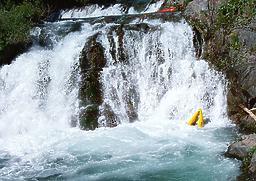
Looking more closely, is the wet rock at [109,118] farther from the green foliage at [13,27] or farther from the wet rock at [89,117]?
the green foliage at [13,27]

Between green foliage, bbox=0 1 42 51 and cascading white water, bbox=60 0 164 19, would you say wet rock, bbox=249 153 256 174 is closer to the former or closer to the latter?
green foliage, bbox=0 1 42 51

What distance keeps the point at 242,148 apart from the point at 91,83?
4654 millimetres

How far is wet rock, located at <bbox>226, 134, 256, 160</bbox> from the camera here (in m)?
8.31

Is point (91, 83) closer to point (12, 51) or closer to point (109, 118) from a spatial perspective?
point (109, 118)

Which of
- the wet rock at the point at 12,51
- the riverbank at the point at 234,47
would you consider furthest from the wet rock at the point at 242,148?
the wet rock at the point at 12,51

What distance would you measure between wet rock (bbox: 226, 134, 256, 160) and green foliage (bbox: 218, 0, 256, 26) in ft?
13.6

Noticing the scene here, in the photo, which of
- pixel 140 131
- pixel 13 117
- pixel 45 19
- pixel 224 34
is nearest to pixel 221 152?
pixel 140 131

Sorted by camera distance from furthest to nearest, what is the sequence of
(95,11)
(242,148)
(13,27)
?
(95,11) < (13,27) < (242,148)

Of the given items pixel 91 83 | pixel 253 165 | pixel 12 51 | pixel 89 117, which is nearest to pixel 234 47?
pixel 91 83

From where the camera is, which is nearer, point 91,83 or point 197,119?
point 197,119

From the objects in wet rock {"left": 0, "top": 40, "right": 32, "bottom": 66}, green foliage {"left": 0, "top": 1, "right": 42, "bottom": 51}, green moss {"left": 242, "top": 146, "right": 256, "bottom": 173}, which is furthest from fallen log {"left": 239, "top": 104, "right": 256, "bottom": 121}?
green foliage {"left": 0, "top": 1, "right": 42, "bottom": 51}

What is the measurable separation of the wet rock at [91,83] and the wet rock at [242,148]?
11.8 ft

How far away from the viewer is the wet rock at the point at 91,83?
11.2 metres

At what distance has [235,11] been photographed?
12.0 metres
